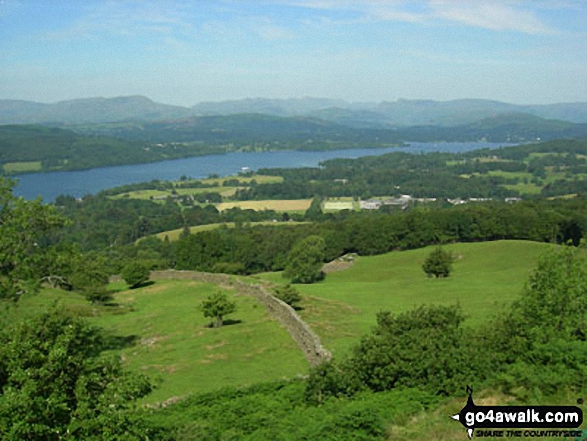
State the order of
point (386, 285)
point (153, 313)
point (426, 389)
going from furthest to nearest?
point (386, 285) → point (153, 313) → point (426, 389)

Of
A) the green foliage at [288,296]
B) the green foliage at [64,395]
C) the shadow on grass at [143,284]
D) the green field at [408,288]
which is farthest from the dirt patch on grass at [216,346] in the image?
the shadow on grass at [143,284]

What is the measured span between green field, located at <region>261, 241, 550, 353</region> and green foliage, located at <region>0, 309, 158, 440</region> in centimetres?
1446

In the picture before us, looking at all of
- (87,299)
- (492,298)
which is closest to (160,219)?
(87,299)

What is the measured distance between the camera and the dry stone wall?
2707cm

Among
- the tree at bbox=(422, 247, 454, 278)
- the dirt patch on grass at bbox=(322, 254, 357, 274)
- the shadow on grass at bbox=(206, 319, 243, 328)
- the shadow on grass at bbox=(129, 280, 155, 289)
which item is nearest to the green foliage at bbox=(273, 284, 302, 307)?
the shadow on grass at bbox=(206, 319, 243, 328)

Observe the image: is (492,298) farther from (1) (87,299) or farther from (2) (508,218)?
(2) (508,218)

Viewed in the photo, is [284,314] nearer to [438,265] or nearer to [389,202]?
[438,265]

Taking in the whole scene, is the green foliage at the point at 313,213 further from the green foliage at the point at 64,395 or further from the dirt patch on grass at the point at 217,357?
the green foliage at the point at 64,395

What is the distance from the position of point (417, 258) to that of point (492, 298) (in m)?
28.8

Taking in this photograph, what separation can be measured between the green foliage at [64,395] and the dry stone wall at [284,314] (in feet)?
36.5

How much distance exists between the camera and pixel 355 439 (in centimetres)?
1463

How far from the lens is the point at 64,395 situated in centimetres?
1325

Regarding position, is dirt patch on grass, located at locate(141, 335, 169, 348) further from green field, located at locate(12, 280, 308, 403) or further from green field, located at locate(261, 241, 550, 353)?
green field, located at locate(261, 241, 550, 353)

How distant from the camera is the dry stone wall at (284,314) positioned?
27069 mm
